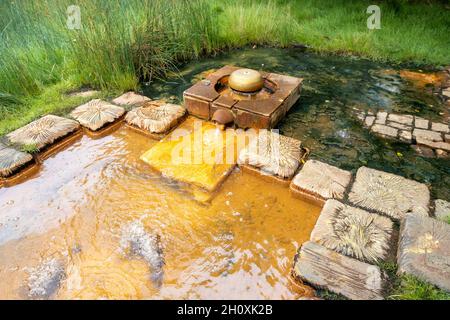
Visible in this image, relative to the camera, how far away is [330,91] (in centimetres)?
461

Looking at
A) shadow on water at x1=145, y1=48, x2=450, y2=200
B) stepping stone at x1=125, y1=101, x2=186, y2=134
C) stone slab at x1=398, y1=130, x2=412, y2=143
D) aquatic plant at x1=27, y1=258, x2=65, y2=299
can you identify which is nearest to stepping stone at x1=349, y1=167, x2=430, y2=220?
shadow on water at x1=145, y1=48, x2=450, y2=200

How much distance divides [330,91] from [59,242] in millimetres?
3888

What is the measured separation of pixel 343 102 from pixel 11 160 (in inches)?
159

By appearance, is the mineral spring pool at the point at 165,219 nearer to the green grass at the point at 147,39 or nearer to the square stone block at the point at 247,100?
the square stone block at the point at 247,100

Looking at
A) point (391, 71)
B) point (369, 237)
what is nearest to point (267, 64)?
point (391, 71)

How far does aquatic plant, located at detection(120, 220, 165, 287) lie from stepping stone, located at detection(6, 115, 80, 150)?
65.3 inches

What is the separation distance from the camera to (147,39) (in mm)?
4773

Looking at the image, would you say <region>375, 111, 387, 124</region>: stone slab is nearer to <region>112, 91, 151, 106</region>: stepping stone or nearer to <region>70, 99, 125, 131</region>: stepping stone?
<region>112, 91, 151, 106</region>: stepping stone

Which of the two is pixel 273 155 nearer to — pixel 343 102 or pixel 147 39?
pixel 343 102

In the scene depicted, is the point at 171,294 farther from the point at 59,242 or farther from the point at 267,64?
the point at 267,64

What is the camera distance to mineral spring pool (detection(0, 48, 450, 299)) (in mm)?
2281

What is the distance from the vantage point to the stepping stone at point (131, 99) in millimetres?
4270

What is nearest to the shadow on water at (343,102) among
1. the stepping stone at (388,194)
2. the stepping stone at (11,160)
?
the stepping stone at (388,194)

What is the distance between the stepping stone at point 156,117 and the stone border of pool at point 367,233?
1.68m
